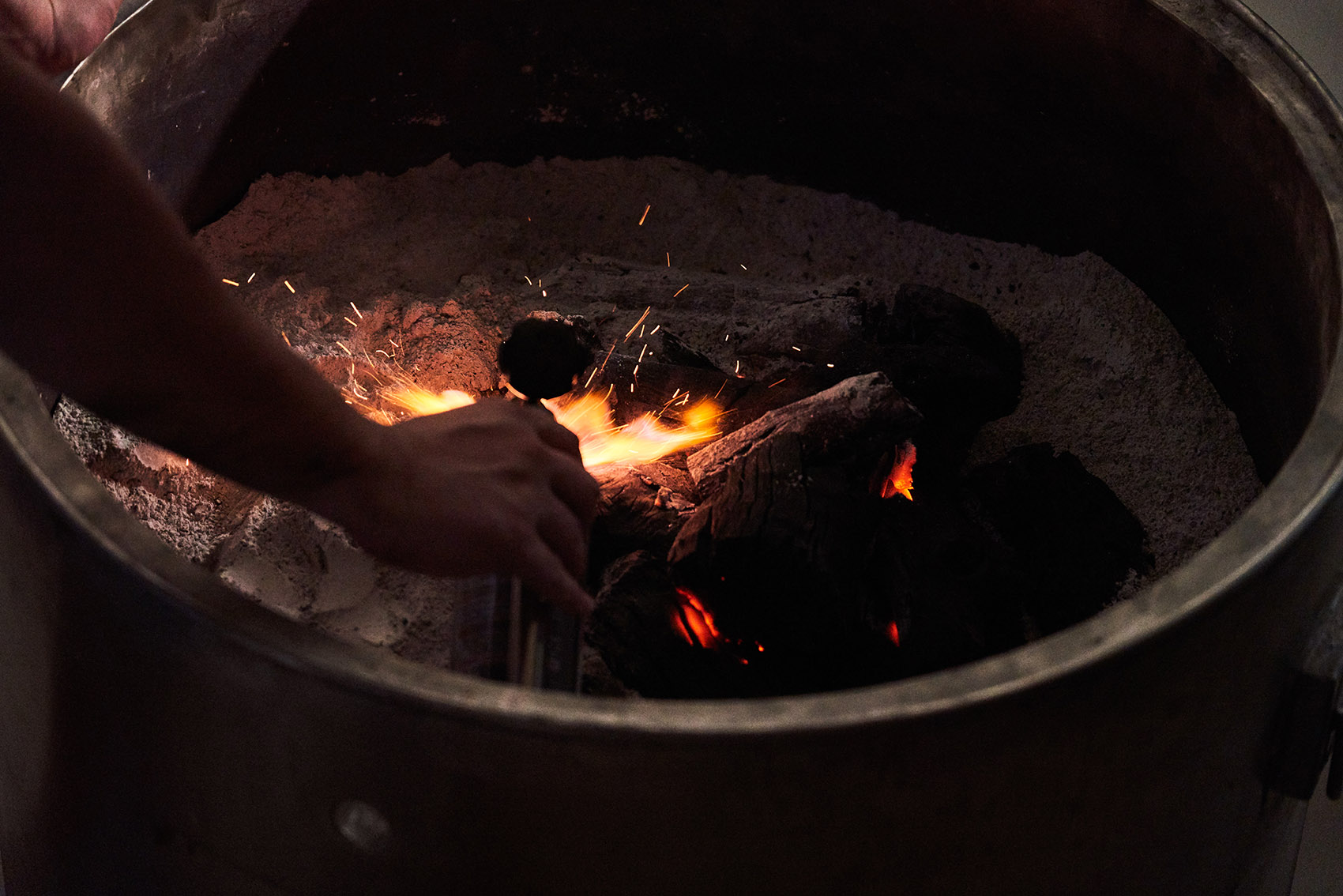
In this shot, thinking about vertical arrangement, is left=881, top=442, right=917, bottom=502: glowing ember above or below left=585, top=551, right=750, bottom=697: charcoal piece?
above

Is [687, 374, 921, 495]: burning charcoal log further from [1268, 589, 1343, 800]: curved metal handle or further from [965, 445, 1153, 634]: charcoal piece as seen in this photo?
[1268, 589, 1343, 800]: curved metal handle

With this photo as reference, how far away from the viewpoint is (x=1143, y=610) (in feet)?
2.46

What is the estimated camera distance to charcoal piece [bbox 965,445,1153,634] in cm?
123

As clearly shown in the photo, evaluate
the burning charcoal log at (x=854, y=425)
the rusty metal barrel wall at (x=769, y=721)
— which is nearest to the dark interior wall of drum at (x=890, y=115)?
the rusty metal barrel wall at (x=769, y=721)

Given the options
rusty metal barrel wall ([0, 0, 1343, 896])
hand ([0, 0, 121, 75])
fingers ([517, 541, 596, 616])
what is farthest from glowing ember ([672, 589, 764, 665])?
hand ([0, 0, 121, 75])

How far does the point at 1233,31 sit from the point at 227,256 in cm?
120

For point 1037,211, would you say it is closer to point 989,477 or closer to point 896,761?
point 989,477

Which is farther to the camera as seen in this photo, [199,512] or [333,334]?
[333,334]

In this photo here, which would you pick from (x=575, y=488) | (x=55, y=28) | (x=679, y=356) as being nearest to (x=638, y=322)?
(x=679, y=356)

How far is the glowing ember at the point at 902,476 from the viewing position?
1.28m

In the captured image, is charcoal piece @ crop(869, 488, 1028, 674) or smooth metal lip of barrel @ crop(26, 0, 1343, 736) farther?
charcoal piece @ crop(869, 488, 1028, 674)

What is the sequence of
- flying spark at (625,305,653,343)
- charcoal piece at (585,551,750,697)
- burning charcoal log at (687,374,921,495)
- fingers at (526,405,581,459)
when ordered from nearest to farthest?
fingers at (526,405,581,459), charcoal piece at (585,551,750,697), burning charcoal log at (687,374,921,495), flying spark at (625,305,653,343)

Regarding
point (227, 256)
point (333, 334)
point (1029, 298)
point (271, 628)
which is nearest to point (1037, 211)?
point (1029, 298)

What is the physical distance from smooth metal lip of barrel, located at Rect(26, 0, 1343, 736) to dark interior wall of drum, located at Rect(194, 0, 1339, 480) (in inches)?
17.9
